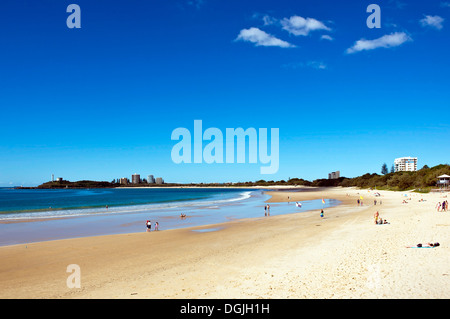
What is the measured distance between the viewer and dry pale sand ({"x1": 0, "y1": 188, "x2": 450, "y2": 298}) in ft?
31.1

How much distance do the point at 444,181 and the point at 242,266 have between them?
68.0 m

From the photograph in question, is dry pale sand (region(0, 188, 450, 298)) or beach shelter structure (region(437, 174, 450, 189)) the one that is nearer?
dry pale sand (region(0, 188, 450, 298))

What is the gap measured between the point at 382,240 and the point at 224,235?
1041 centimetres

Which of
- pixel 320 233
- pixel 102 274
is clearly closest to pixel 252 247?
pixel 320 233

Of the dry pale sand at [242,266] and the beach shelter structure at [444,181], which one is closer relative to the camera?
the dry pale sand at [242,266]

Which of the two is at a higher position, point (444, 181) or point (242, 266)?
point (444, 181)

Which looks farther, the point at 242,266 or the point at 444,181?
the point at 444,181

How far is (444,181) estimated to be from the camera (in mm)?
62125

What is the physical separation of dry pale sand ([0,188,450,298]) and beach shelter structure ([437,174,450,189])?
51059 millimetres

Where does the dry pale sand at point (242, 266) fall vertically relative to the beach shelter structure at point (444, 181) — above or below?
below

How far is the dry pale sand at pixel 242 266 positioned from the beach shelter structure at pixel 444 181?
168ft

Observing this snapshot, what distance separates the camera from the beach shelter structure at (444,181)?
60781 millimetres
